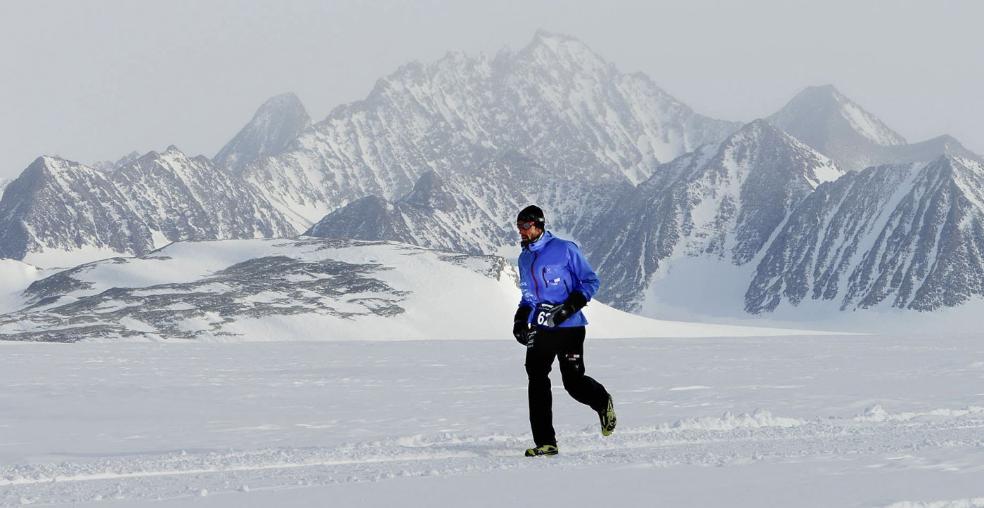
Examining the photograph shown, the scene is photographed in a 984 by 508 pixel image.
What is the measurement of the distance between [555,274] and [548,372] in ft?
3.48

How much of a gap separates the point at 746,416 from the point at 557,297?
14.0 ft

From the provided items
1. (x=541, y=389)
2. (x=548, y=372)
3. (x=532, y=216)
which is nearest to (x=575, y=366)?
(x=548, y=372)

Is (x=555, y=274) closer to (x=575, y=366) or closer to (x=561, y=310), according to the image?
(x=561, y=310)

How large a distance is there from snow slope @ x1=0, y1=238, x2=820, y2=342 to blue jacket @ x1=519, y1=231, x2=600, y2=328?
105640 mm

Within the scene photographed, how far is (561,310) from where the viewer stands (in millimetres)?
10984

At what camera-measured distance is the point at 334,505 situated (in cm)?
796

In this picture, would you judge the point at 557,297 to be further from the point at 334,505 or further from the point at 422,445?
the point at 334,505

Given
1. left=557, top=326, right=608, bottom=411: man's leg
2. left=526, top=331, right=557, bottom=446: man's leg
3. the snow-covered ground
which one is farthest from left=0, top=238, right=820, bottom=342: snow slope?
left=557, top=326, right=608, bottom=411: man's leg

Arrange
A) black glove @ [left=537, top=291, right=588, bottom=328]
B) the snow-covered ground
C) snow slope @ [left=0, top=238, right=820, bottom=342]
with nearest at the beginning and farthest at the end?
the snow-covered ground → black glove @ [left=537, top=291, right=588, bottom=328] → snow slope @ [left=0, top=238, right=820, bottom=342]

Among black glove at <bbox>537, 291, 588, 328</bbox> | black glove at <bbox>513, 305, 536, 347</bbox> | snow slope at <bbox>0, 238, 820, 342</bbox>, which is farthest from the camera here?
snow slope at <bbox>0, 238, 820, 342</bbox>

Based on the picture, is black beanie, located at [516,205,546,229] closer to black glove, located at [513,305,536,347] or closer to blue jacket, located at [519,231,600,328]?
blue jacket, located at [519,231,600,328]

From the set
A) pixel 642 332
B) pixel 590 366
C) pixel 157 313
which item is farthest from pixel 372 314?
pixel 590 366

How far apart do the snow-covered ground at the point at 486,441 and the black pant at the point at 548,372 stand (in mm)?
414

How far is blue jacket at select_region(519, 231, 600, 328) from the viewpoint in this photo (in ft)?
36.5
